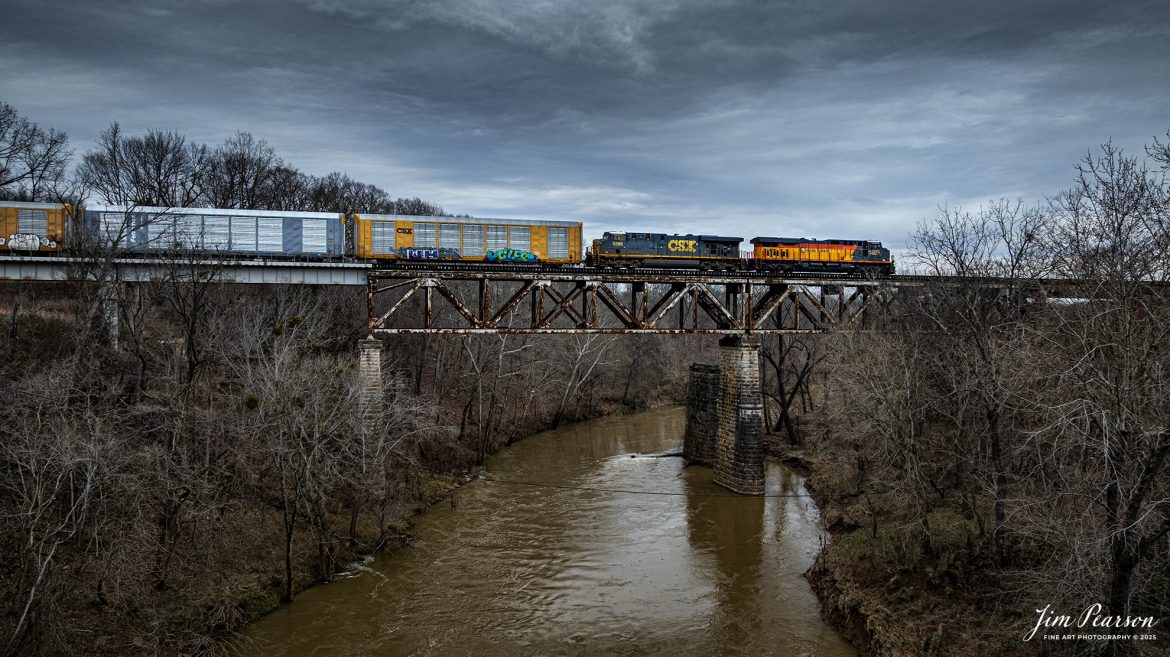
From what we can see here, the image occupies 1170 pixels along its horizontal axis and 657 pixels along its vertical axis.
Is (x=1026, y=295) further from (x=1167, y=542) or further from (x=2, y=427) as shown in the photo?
(x=2, y=427)

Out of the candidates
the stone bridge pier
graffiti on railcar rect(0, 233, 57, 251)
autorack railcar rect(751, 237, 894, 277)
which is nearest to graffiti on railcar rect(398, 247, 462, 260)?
the stone bridge pier

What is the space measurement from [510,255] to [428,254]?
368 centimetres

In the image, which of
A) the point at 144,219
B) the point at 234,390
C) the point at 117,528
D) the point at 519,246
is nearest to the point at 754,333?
the point at 519,246

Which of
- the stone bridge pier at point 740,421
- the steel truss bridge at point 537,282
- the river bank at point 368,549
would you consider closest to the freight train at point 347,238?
the steel truss bridge at point 537,282

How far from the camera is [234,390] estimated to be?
928 inches

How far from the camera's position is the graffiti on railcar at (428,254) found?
2841cm

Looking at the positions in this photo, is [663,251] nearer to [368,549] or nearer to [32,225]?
[368,549]

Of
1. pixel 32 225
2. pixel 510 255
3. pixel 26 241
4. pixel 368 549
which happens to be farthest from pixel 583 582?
pixel 32 225

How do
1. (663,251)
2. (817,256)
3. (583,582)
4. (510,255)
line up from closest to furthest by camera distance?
(583,582) → (510,255) → (663,251) → (817,256)

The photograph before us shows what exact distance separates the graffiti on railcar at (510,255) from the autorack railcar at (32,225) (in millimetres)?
17404

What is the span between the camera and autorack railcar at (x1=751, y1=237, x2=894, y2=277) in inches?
1347

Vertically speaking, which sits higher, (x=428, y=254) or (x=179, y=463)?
(x=428, y=254)

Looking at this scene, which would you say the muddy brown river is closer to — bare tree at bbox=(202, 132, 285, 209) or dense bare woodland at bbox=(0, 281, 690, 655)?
dense bare woodland at bbox=(0, 281, 690, 655)

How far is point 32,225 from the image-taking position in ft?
87.4
